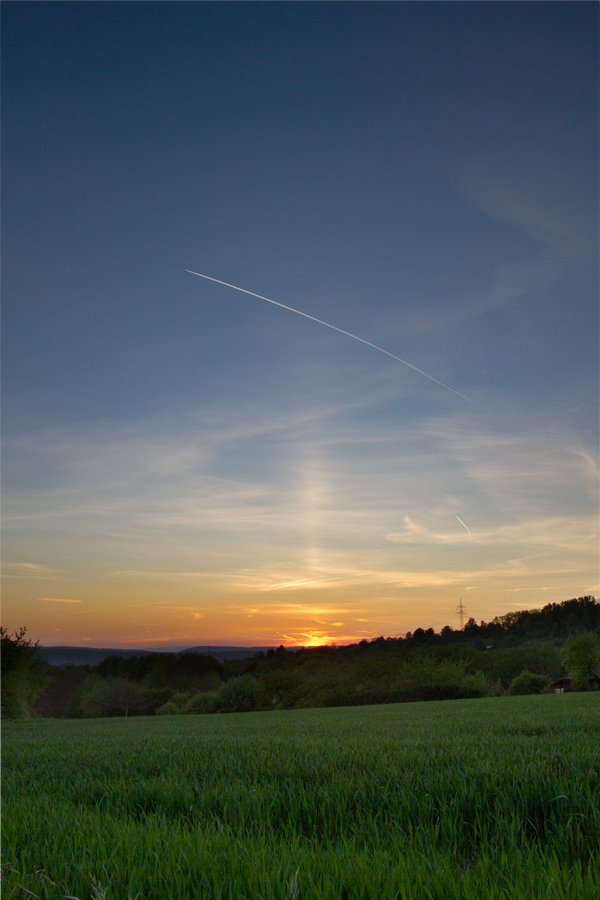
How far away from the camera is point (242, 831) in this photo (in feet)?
10.3

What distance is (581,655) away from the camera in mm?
76750

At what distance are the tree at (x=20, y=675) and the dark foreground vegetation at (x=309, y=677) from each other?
0.36 feet

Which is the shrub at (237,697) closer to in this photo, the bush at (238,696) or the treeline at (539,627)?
the bush at (238,696)

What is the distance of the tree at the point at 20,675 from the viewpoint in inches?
1869

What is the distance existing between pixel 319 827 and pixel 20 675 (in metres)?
57.3

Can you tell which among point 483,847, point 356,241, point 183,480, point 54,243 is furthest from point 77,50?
point 183,480

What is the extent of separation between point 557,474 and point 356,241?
18.6m

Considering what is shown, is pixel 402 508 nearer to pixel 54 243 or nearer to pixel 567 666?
pixel 54 243

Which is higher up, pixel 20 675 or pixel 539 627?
pixel 20 675

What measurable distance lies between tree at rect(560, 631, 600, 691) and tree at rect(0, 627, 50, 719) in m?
74.2

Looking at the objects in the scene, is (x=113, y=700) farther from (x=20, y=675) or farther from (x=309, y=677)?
(x=20, y=675)

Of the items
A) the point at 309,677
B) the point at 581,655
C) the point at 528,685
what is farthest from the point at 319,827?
the point at 309,677

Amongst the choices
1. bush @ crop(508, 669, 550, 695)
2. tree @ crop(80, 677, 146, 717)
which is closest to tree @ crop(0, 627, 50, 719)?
tree @ crop(80, 677, 146, 717)

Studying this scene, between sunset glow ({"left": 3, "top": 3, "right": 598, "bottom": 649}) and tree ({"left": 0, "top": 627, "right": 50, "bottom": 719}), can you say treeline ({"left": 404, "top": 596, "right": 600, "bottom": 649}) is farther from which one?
sunset glow ({"left": 3, "top": 3, "right": 598, "bottom": 649})
